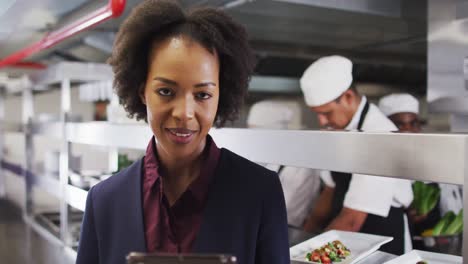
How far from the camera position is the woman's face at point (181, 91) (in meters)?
0.60

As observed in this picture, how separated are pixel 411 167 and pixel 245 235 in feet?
0.71

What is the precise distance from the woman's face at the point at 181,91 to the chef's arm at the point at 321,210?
4.88 ft

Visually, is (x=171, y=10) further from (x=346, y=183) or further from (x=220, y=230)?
(x=346, y=183)

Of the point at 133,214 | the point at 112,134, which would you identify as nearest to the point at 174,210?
the point at 133,214

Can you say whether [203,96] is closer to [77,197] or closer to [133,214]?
[133,214]

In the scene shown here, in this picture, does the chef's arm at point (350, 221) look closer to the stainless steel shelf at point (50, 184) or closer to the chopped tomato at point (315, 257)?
the chopped tomato at point (315, 257)

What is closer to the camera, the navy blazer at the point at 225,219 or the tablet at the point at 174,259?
→ the tablet at the point at 174,259

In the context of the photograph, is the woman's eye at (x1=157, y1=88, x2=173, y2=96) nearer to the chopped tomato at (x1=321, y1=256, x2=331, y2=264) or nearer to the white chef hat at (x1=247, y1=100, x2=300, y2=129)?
the chopped tomato at (x1=321, y1=256, x2=331, y2=264)

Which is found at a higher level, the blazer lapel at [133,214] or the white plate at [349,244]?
the blazer lapel at [133,214]

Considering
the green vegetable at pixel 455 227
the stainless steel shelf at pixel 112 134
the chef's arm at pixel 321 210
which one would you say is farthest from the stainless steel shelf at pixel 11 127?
the green vegetable at pixel 455 227

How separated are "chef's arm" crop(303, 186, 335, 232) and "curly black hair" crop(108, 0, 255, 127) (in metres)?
1.40

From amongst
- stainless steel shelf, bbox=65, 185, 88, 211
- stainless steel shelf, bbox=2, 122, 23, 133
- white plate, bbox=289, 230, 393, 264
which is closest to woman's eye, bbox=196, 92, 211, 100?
white plate, bbox=289, 230, 393, 264

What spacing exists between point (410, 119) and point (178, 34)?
1.73 meters

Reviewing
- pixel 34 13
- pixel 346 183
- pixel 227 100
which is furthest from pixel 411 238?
pixel 34 13
